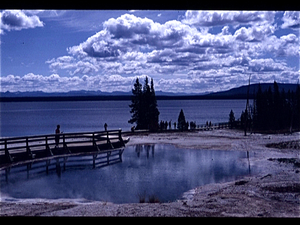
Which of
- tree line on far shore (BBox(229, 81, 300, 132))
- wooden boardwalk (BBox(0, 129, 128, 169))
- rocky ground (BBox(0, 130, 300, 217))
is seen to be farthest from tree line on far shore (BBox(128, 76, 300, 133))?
rocky ground (BBox(0, 130, 300, 217))

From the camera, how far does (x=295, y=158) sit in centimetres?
2116

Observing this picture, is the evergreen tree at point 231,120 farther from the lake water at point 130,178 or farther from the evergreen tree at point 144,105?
the lake water at point 130,178

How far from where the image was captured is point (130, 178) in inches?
617

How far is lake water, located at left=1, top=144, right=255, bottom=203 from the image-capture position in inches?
507

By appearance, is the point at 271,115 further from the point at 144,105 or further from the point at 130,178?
the point at 130,178

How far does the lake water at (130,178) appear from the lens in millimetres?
12875

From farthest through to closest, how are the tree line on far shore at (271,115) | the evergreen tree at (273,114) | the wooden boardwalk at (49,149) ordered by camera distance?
1. the evergreen tree at (273,114)
2. the tree line on far shore at (271,115)
3. the wooden boardwalk at (49,149)

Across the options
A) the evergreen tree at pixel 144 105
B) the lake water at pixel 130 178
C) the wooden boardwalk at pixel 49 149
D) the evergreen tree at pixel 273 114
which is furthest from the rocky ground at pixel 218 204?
the evergreen tree at pixel 273 114

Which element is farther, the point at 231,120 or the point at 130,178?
the point at 231,120

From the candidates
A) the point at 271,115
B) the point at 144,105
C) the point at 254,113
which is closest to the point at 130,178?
the point at 144,105

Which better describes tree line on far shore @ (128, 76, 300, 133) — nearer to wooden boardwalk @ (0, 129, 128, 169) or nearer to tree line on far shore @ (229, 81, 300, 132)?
tree line on far shore @ (229, 81, 300, 132)
